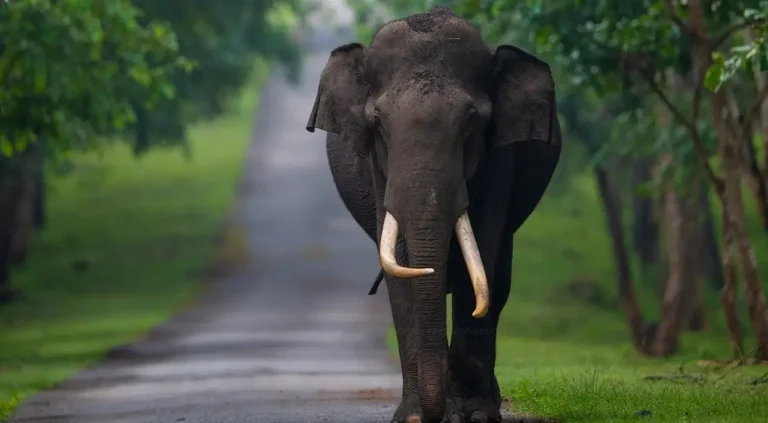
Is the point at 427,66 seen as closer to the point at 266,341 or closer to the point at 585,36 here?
the point at 585,36

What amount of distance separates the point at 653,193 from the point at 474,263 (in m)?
13.0

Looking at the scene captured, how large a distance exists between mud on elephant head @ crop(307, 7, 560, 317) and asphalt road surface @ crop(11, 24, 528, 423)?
2217 millimetres

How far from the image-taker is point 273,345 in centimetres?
2305

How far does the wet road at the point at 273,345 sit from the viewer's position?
1407 centimetres

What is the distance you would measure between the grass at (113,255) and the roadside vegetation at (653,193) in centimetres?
552

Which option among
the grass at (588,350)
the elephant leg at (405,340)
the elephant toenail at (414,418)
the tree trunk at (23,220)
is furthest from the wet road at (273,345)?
the tree trunk at (23,220)

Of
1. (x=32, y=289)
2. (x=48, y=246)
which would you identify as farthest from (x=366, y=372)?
(x=48, y=246)

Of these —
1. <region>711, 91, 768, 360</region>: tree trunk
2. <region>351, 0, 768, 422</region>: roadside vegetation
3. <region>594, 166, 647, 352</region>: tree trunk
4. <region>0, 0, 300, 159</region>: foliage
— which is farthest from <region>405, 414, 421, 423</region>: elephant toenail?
<region>594, 166, 647, 352</region>: tree trunk

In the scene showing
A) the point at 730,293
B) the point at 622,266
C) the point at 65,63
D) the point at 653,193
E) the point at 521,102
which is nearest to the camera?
the point at 521,102

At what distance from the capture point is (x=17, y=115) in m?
20.7

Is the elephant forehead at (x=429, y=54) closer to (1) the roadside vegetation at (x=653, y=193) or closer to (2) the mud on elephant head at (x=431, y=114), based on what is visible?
(2) the mud on elephant head at (x=431, y=114)

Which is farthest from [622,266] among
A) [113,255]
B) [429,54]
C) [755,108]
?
[113,255]

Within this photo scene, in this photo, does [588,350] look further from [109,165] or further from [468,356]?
[109,165]

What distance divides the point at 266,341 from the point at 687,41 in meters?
8.12
